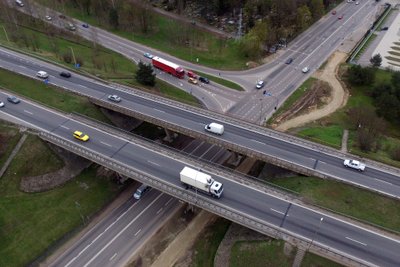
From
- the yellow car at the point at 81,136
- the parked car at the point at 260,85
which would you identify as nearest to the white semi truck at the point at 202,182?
the yellow car at the point at 81,136

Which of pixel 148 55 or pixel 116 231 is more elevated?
pixel 148 55

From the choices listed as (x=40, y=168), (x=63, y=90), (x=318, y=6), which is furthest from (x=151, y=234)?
(x=318, y=6)

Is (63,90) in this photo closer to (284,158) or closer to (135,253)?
(135,253)

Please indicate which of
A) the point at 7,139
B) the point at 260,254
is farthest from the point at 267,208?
the point at 7,139

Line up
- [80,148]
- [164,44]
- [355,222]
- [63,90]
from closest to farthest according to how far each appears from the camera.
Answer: [355,222] < [80,148] < [63,90] < [164,44]

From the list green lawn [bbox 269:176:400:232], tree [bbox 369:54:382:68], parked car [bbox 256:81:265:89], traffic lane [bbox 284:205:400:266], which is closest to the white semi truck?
traffic lane [bbox 284:205:400:266]

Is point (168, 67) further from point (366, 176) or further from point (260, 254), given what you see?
point (260, 254)
